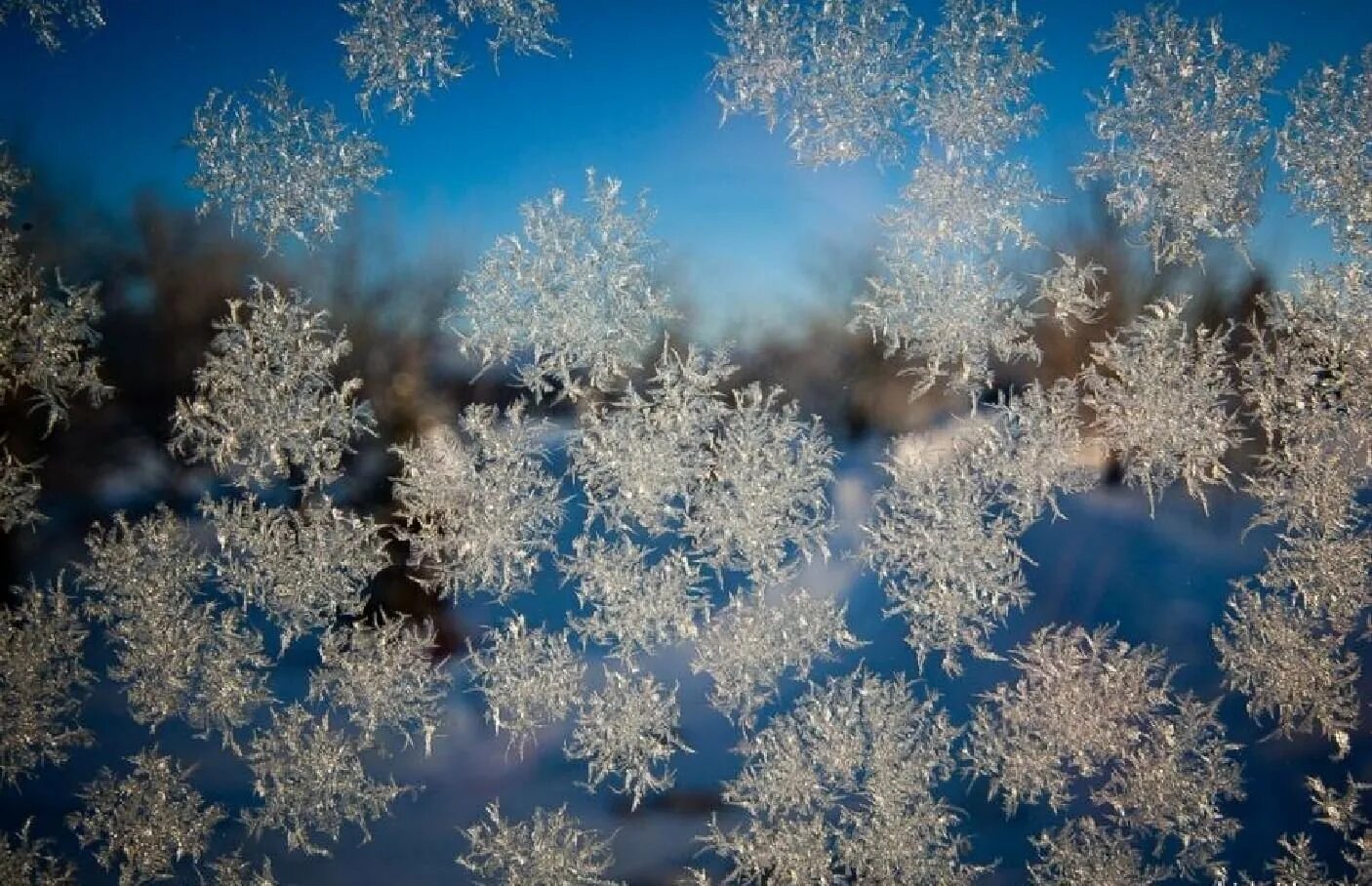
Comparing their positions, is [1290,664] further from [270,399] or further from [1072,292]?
[270,399]

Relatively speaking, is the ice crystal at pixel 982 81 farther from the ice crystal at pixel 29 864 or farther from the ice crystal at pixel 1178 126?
the ice crystal at pixel 29 864

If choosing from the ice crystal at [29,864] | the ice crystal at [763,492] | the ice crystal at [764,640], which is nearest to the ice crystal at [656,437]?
the ice crystal at [763,492]

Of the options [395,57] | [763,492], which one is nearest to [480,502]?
[763,492]

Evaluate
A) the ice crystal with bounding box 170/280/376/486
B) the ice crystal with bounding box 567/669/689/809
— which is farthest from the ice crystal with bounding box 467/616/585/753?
the ice crystal with bounding box 170/280/376/486

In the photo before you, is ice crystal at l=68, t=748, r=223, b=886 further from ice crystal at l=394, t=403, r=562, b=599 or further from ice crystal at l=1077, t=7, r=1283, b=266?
ice crystal at l=1077, t=7, r=1283, b=266

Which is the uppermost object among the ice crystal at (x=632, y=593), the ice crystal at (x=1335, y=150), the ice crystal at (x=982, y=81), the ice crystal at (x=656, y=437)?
the ice crystal at (x=982, y=81)

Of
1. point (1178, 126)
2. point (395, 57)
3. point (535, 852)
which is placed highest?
point (395, 57)
